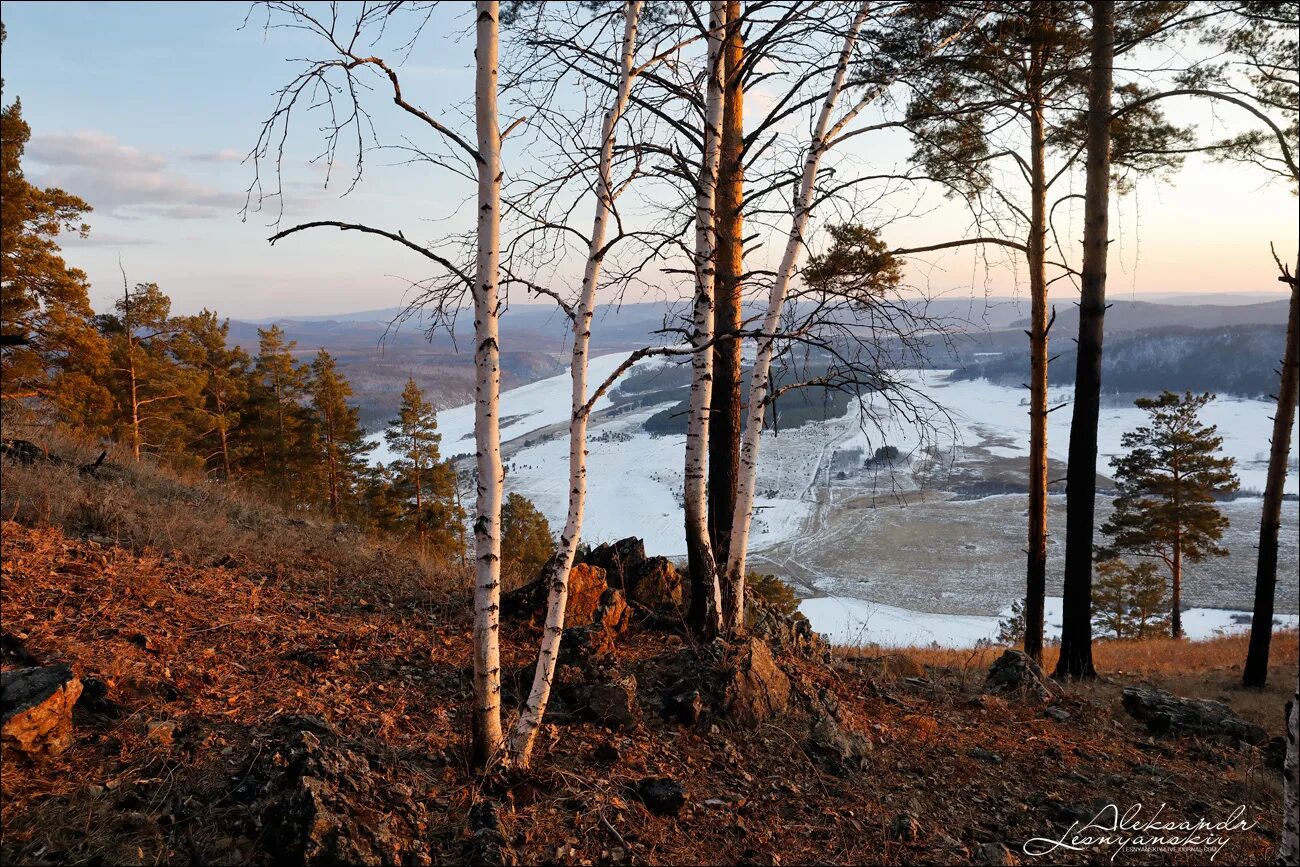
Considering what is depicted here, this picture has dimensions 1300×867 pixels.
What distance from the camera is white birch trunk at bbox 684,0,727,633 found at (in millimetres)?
5559

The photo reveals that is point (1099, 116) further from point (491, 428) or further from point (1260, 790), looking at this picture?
point (491, 428)

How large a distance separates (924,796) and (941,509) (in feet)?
228

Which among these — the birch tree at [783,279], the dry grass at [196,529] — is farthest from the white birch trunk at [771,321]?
the dry grass at [196,529]

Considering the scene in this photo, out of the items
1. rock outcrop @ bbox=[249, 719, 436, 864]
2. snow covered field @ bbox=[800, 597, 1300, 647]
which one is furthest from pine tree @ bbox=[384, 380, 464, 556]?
rock outcrop @ bbox=[249, 719, 436, 864]

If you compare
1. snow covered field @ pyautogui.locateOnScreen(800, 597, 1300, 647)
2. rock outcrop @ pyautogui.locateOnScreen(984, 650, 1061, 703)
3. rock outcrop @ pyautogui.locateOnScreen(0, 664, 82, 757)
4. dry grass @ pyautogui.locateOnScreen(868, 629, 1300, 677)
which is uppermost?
rock outcrop @ pyautogui.locateOnScreen(0, 664, 82, 757)

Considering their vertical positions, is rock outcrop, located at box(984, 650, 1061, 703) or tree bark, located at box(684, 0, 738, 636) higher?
tree bark, located at box(684, 0, 738, 636)

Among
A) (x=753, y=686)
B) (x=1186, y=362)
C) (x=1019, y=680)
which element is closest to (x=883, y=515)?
(x=1019, y=680)

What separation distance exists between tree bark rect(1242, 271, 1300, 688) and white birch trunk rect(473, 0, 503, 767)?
453 inches

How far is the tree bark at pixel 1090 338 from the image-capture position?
8773 millimetres

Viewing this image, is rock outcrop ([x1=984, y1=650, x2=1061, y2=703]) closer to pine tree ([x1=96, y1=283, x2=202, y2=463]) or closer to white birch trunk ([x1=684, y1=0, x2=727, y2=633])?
white birch trunk ([x1=684, y1=0, x2=727, y2=633])

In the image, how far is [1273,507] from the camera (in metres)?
10.5

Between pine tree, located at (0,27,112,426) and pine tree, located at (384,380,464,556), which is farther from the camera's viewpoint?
pine tree, located at (384,380,464,556)

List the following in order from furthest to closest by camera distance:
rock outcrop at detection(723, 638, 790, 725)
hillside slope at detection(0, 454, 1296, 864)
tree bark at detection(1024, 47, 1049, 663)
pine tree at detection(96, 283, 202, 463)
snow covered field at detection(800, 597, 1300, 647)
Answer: snow covered field at detection(800, 597, 1300, 647)
pine tree at detection(96, 283, 202, 463)
tree bark at detection(1024, 47, 1049, 663)
rock outcrop at detection(723, 638, 790, 725)
hillside slope at detection(0, 454, 1296, 864)

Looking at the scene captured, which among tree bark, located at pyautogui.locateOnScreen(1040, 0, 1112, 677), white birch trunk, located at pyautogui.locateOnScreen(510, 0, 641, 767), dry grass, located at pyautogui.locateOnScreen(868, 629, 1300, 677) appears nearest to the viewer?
white birch trunk, located at pyautogui.locateOnScreen(510, 0, 641, 767)
